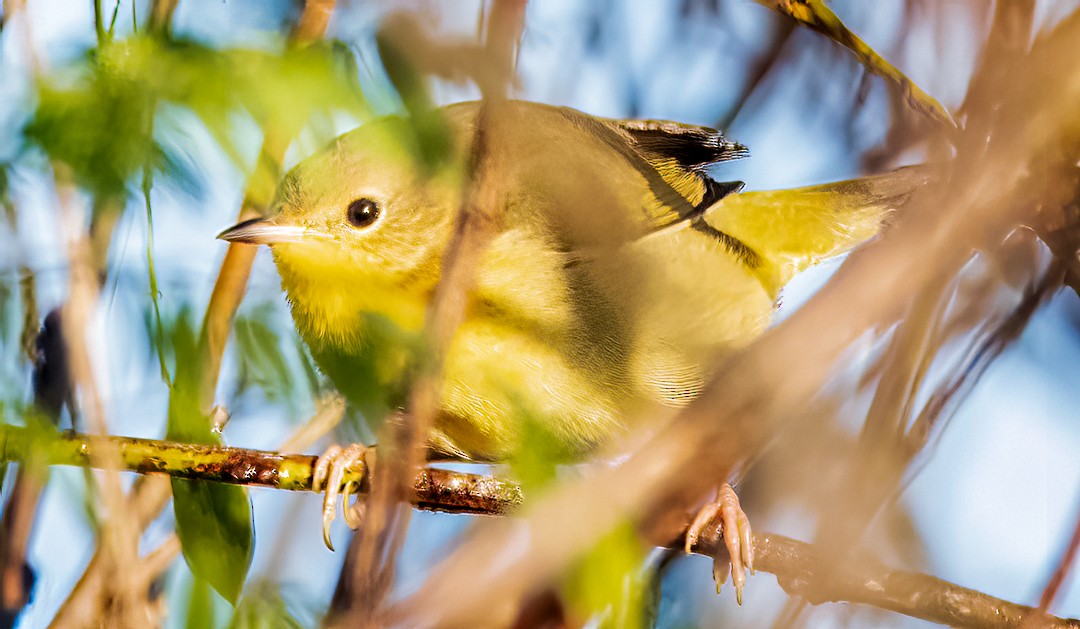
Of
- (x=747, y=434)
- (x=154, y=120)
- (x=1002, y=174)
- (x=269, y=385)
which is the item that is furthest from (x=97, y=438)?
(x=1002, y=174)

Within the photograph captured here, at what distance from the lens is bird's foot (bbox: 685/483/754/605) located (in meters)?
0.98

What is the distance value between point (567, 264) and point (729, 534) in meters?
0.38

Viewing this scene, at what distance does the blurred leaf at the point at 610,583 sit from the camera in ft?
2.37

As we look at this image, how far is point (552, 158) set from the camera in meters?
1.14

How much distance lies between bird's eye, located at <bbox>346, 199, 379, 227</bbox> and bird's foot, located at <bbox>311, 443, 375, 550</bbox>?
291 millimetres

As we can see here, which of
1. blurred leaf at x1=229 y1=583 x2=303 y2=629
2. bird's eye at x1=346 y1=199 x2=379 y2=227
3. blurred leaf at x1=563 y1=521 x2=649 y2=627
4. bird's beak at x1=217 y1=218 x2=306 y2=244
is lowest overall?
blurred leaf at x1=563 y1=521 x2=649 y2=627

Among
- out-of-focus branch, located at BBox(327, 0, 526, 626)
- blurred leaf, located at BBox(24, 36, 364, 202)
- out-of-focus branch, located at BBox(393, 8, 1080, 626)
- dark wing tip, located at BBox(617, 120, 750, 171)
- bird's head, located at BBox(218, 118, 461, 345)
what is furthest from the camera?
dark wing tip, located at BBox(617, 120, 750, 171)

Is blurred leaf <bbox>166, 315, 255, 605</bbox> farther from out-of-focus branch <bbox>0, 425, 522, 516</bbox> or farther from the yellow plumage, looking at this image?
the yellow plumage

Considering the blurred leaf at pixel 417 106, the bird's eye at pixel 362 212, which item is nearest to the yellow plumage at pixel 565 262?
the bird's eye at pixel 362 212

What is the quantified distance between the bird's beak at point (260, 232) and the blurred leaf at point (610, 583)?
50 centimetres

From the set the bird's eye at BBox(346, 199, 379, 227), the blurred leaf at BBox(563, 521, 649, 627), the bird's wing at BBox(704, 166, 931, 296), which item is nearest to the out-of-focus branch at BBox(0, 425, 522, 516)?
the blurred leaf at BBox(563, 521, 649, 627)

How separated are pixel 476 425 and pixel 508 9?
57 centimetres

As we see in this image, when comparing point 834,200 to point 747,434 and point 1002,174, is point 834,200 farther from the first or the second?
point 747,434

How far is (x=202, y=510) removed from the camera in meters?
0.82
